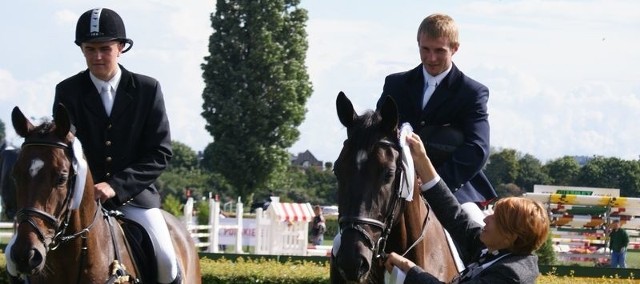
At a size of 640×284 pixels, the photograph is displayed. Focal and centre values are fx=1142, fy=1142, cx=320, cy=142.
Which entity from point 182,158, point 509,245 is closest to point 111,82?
point 509,245

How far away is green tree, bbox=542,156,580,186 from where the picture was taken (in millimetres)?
41559

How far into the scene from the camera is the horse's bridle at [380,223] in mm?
5120

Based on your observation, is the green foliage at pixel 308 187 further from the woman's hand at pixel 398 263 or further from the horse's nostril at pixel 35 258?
→ the woman's hand at pixel 398 263

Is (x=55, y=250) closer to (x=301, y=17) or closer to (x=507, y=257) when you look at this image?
(x=507, y=257)

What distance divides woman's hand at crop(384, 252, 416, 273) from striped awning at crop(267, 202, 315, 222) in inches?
810

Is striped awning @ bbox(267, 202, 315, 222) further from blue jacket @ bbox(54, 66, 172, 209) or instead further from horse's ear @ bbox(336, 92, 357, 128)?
horse's ear @ bbox(336, 92, 357, 128)

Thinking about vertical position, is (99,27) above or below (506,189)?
above

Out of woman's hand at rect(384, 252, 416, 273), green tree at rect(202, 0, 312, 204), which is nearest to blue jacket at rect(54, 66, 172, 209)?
woman's hand at rect(384, 252, 416, 273)

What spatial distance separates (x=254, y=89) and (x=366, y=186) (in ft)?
164

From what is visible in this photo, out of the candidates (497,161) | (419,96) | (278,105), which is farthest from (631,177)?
(419,96)

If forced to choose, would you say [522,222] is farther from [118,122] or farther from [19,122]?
[118,122]

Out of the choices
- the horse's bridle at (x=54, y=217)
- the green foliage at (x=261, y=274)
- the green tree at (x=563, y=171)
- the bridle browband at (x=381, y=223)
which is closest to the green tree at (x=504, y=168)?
the green tree at (x=563, y=171)

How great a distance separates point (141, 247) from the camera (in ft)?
22.5

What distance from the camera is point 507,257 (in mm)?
4645
